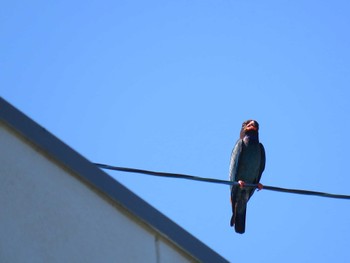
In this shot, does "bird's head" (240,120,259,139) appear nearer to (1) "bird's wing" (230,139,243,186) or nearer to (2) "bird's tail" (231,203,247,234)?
(1) "bird's wing" (230,139,243,186)

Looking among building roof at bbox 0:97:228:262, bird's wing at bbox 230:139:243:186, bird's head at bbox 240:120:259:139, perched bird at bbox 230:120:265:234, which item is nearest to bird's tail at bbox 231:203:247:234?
perched bird at bbox 230:120:265:234

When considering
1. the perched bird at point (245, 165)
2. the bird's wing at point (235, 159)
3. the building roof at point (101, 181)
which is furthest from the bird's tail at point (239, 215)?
the building roof at point (101, 181)

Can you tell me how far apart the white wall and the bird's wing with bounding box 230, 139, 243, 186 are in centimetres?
635

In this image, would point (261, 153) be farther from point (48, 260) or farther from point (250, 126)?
point (48, 260)

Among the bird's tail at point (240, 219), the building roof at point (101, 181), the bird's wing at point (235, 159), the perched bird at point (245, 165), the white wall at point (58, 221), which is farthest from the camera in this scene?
the bird's wing at point (235, 159)

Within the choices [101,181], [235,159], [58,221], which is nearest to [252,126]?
[235,159]

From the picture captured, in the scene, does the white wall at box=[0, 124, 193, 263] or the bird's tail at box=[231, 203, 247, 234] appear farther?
the bird's tail at box=[231, 203, 247, 234]

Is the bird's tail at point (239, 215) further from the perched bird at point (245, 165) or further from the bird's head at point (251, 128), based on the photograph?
the bird's head at point (251, 128)

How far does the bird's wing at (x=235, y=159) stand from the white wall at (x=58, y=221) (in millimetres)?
6354

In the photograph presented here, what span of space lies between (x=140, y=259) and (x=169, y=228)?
0.75 feet

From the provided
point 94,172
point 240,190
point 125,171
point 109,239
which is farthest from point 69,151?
point 240,190

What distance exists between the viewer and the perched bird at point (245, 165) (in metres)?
10.6

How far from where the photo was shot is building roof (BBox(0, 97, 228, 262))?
432cm

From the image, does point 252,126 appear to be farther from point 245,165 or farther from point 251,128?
point 245,165
